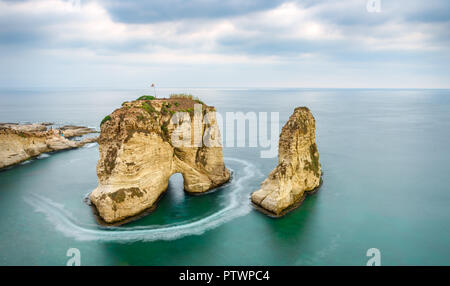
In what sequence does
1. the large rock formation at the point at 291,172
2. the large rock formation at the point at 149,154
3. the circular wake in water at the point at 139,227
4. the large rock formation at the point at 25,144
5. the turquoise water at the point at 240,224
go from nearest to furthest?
1. the turquoise water at the point at 240,224
2. the circular wake in water at the point at 139,227
3. the large rock formation at the point at 149,154
4. the large rock formation at the point at 291,172
5. the large rock formation at the point at 25,144

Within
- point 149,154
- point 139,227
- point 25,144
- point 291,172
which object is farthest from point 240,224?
point 25,144

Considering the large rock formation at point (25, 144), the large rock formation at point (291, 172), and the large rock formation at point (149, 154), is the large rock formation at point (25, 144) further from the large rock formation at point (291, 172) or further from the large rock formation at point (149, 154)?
the large rock formation at point (291, 172)

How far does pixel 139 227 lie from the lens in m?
22.5

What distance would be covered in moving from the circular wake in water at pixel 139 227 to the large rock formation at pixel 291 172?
2452 mm

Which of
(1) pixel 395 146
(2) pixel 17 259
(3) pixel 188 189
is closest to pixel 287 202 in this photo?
(3) pixel 188 189

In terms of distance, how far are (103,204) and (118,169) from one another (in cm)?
307

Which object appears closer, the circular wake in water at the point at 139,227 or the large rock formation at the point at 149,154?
the circular wake in water at the point at 139,227

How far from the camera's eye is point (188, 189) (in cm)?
2938

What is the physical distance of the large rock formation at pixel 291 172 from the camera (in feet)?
81.2

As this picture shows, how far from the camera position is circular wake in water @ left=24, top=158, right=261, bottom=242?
2147 centimetres

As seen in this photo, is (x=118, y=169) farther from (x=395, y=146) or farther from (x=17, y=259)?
(x=395, y=146)

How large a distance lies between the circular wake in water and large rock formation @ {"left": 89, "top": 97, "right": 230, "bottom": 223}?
5.18ft

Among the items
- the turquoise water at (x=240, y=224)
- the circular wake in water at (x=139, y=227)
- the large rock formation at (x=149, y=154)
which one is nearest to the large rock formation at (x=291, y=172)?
the turquoise water at (x=240, y=224)
